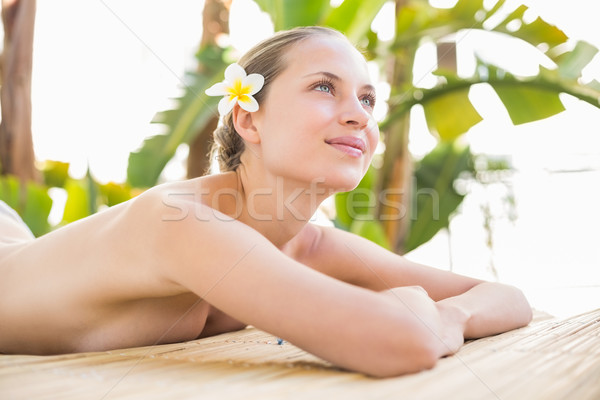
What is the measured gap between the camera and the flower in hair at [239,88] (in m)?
1.03

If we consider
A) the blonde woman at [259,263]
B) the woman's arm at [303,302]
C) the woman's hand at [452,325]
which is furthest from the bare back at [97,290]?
the woman's hand at [452,325]

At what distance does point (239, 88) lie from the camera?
106cm

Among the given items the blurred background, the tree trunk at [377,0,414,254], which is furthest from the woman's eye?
the tree trunk at [377,0,414,254]

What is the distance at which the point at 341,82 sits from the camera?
3.28 ft

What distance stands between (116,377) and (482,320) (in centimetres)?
61

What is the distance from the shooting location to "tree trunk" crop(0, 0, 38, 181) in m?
3.16

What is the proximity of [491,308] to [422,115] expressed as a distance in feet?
8.14

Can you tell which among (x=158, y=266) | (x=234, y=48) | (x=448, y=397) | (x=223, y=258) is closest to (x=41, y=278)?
(x=158, y=266)

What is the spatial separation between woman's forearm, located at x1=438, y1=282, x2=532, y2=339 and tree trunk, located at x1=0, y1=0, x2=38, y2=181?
2.86 m

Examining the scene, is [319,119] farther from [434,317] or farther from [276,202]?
[434,317]

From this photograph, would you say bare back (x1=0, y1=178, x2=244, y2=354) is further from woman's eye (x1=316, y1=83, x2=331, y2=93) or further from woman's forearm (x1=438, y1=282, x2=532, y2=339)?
woman's forearm (x1=438, y1=282, x2=532, y2=339)

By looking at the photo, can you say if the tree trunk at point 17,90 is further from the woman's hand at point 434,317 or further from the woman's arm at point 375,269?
the woman's hand at point 434,317

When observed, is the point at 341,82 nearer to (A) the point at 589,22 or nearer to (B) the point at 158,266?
(B) the point at 158,266

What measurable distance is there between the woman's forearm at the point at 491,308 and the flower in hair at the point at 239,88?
0.50 metres
